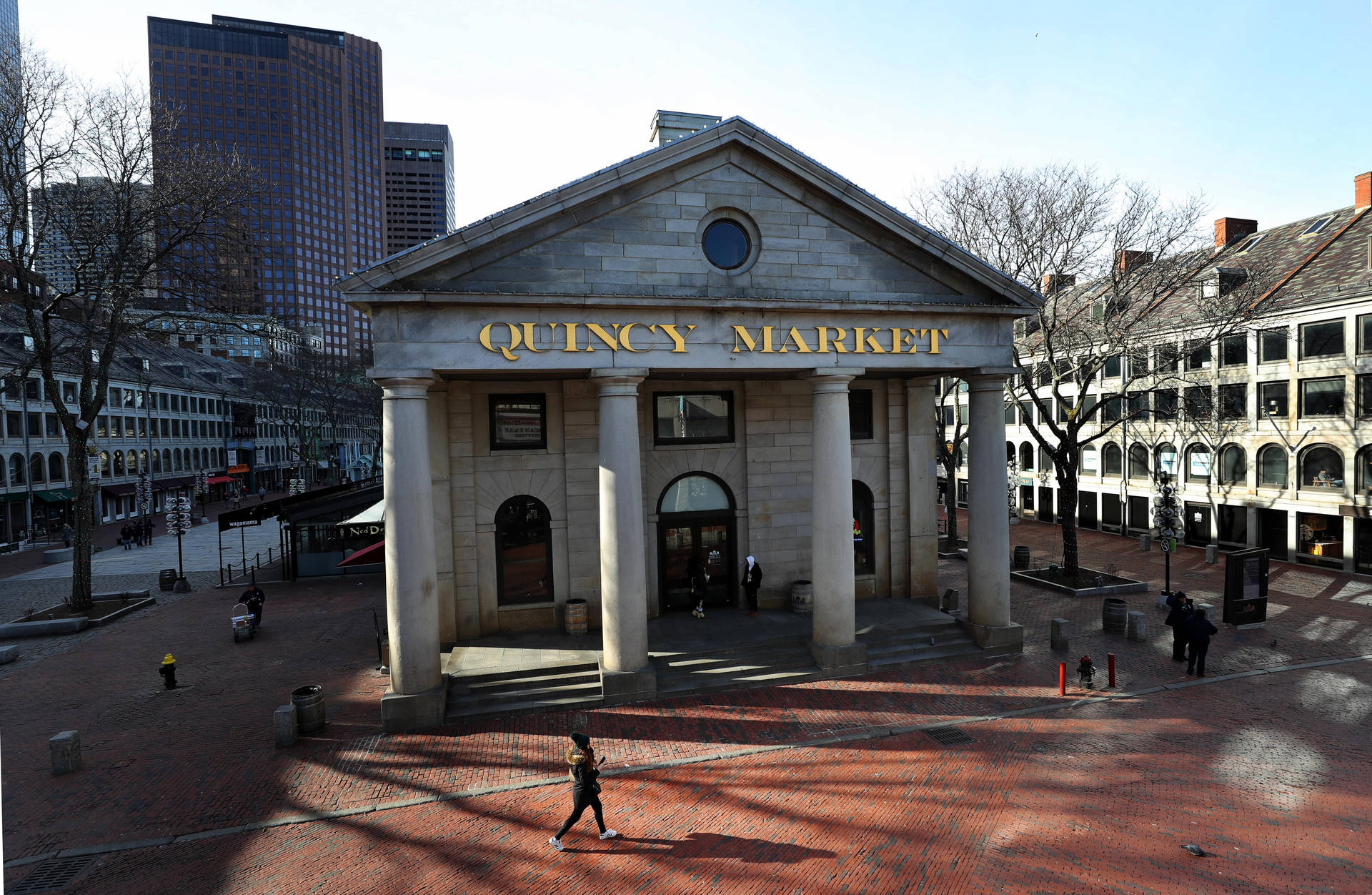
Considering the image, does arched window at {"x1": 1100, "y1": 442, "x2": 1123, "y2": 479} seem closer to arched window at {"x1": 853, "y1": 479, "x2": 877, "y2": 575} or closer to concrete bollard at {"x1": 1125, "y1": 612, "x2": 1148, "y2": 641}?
concrete bollard at {"x1": 1125, "y1": 612, "x2": 1148, "y2": 641}

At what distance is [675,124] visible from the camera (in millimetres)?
17750

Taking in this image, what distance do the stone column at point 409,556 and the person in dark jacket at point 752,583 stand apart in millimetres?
8235

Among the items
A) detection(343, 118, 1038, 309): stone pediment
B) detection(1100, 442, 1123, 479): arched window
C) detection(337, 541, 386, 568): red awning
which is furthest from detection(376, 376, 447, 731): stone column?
detection(1100, 442, 1123, 479): arched window

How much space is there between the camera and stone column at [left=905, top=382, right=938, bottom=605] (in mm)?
19453

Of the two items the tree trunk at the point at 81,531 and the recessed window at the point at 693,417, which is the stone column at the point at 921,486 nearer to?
the recessed window at the point at 693,417

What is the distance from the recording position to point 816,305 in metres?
14.5

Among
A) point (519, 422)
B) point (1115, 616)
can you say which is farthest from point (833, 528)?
point (1115, 616)

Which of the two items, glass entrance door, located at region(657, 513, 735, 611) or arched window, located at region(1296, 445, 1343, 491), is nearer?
glass entrance door, located at region(657, 513, 735, 611)

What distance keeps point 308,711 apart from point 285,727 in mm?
596

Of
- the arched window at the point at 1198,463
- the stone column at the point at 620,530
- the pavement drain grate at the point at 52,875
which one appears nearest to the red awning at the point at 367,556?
the stone column at the point at 620,530

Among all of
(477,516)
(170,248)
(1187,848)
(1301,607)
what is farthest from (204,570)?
(1301,607)

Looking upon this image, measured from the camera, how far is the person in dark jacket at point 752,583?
17.8 metres

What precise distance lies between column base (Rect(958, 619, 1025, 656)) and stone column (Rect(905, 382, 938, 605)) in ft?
9.11

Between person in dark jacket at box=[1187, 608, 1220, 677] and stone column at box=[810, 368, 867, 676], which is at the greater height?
stone column at box=[810, 368, 867, 676]
